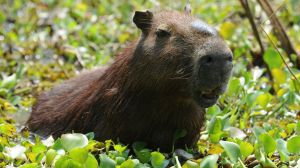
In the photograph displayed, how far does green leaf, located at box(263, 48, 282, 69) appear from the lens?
7.31 meters

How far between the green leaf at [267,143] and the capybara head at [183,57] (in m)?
0.43

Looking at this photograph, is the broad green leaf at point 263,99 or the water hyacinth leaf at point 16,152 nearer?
the water hyacinth leaf at point 16,152

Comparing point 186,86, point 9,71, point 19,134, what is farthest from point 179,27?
point 9,71

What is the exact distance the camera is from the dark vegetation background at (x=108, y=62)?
5.14m

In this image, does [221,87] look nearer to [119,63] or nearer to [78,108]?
[119,63]

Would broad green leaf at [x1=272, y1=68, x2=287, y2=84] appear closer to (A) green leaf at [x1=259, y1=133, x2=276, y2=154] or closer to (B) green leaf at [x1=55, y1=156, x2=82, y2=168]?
(A) green leaf at [x1=259, y1=133, x2=276, y2=154]

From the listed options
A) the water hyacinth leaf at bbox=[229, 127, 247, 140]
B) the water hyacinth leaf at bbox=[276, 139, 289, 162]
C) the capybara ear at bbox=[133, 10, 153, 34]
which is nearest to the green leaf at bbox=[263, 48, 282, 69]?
the water hyacinth leaf at bbox=[229, 127, 247, 140]

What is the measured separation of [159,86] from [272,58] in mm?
2135

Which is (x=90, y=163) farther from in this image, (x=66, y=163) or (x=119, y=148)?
(x=119, y=148)

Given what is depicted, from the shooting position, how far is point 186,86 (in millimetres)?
5406

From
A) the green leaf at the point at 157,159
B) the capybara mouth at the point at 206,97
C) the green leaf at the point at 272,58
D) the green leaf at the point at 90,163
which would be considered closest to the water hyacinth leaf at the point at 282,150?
the capybara mouth at the point at 206,97

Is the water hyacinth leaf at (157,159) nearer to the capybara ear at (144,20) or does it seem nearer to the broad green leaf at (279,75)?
the capybara ear at (144,20)

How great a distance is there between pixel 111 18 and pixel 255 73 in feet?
11.5

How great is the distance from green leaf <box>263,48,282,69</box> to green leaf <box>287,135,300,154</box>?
2.25 m
